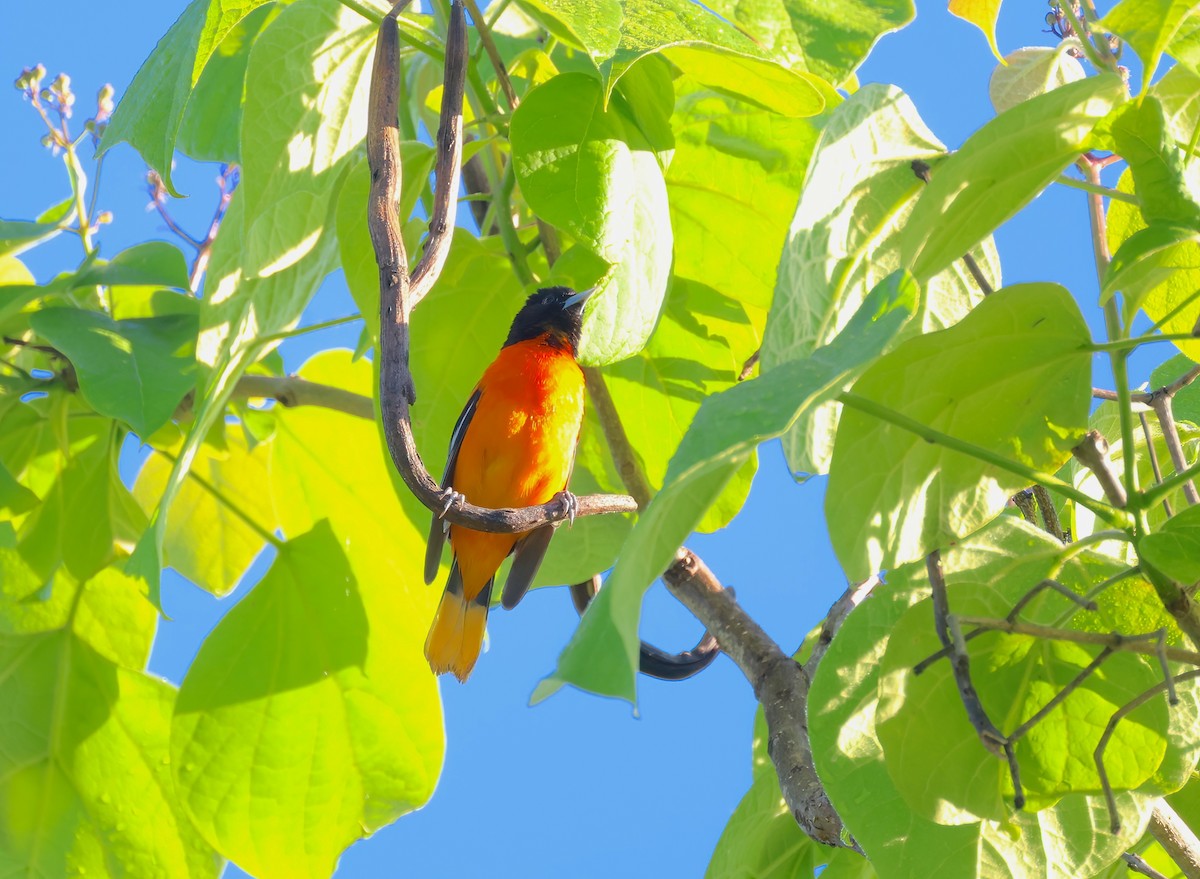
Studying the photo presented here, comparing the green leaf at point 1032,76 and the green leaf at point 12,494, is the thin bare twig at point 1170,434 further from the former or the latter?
the green leaf at point 12,494

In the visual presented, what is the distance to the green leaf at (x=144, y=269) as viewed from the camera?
1.26 m

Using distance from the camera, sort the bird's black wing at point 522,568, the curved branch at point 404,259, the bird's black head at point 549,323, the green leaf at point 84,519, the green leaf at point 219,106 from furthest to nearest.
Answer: the bird's black head at point 549,323, the bird's black wing at point 522,568, the green leaf at point 84,519, the green leaf at point 219,106, the curved branch at point 404,259

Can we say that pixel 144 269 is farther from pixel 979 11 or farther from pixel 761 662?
pixel 979 11

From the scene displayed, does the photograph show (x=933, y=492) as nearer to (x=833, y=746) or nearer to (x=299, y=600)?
(x=833, y=746)

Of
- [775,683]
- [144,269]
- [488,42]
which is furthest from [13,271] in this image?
[775,683]

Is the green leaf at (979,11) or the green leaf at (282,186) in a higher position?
the green leaf at (979,11)

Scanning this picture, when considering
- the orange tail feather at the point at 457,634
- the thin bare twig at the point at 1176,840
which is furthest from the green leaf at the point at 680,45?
the orange tail feather at the point at 457,634

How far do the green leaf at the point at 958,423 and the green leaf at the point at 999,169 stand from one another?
0.05 m

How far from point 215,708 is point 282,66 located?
2.14ft

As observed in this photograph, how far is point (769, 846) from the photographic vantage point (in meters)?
1.11

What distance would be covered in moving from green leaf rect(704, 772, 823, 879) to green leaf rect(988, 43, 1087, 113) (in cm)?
72

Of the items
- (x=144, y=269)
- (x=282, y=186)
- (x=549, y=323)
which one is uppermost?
(x=549, y=323)

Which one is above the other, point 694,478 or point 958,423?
point 958,423

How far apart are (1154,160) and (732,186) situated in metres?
0.42
